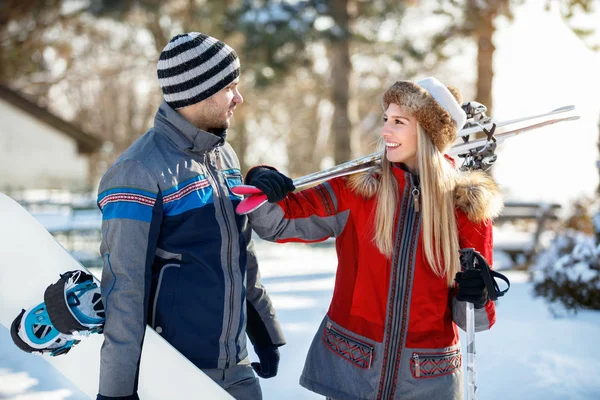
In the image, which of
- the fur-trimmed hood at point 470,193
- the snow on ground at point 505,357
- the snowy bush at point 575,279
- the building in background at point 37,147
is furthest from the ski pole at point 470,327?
the building in background at point 37,147

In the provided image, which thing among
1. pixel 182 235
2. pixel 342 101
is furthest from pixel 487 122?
pixel 342 101

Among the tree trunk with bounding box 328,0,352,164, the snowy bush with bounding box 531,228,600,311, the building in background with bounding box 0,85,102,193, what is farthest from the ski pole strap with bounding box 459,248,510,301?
the building in background with bounding box 0,85,102,193

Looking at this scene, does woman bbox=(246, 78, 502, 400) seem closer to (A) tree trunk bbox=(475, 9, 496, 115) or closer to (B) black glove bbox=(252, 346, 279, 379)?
(B) black glove bbox=(252, 346, 279, 379)

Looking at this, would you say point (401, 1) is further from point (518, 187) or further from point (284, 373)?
point (518, 187)

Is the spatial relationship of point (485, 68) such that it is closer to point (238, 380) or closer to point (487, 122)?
point (487, 122)

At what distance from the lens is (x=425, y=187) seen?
84.3 inches

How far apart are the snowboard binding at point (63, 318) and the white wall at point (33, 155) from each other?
22.0m

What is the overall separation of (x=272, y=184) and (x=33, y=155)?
23.5 metres

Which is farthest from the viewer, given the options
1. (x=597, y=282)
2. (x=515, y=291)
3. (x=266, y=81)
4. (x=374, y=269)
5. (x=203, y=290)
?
(x=266, y=81)

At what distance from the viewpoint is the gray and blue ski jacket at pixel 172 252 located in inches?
72.6

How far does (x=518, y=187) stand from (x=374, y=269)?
23235mm

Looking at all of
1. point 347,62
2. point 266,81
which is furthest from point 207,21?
point 347,62

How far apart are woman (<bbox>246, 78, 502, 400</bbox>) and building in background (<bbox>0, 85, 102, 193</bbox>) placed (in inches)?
835

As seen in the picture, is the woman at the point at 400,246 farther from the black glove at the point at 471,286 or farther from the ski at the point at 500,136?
the ski at the point at 500,136
